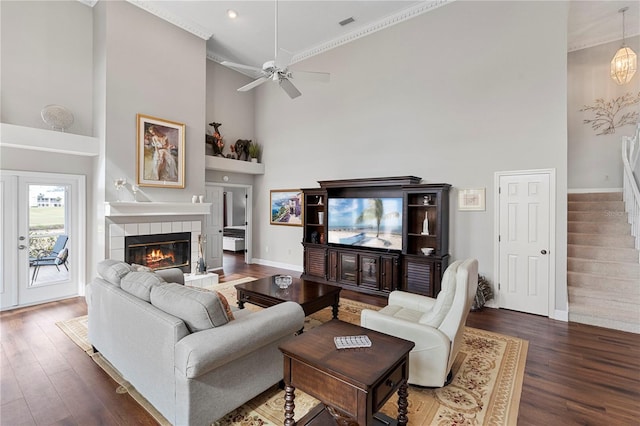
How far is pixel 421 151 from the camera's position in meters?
5.34

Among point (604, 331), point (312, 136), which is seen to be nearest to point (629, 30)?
point (604, 331)

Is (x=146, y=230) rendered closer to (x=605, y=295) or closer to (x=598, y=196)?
(x=605, y=295)

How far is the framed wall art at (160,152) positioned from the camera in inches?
209

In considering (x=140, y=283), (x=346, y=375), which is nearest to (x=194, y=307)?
(x=140, y=283)

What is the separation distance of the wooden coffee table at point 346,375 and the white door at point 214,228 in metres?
5.68

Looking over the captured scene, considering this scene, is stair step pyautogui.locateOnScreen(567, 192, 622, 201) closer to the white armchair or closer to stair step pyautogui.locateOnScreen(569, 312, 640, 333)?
stair step pyautogui.locateOnScreen(569, 312, 640, 333)

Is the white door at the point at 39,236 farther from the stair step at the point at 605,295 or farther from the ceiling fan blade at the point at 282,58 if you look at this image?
the stair step at the point at 605,295

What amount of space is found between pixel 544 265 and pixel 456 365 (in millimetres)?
2447

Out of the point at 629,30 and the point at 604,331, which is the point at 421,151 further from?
the point at 629,30

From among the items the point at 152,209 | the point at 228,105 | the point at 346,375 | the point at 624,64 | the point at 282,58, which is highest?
the point at 228,105

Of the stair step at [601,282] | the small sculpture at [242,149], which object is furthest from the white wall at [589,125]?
the small sculpture at [242,149]

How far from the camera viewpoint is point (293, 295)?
3.46m

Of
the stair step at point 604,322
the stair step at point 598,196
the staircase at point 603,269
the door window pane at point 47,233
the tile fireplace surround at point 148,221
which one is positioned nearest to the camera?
the stair step at point 604,322

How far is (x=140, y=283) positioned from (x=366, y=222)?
13.1 feet
